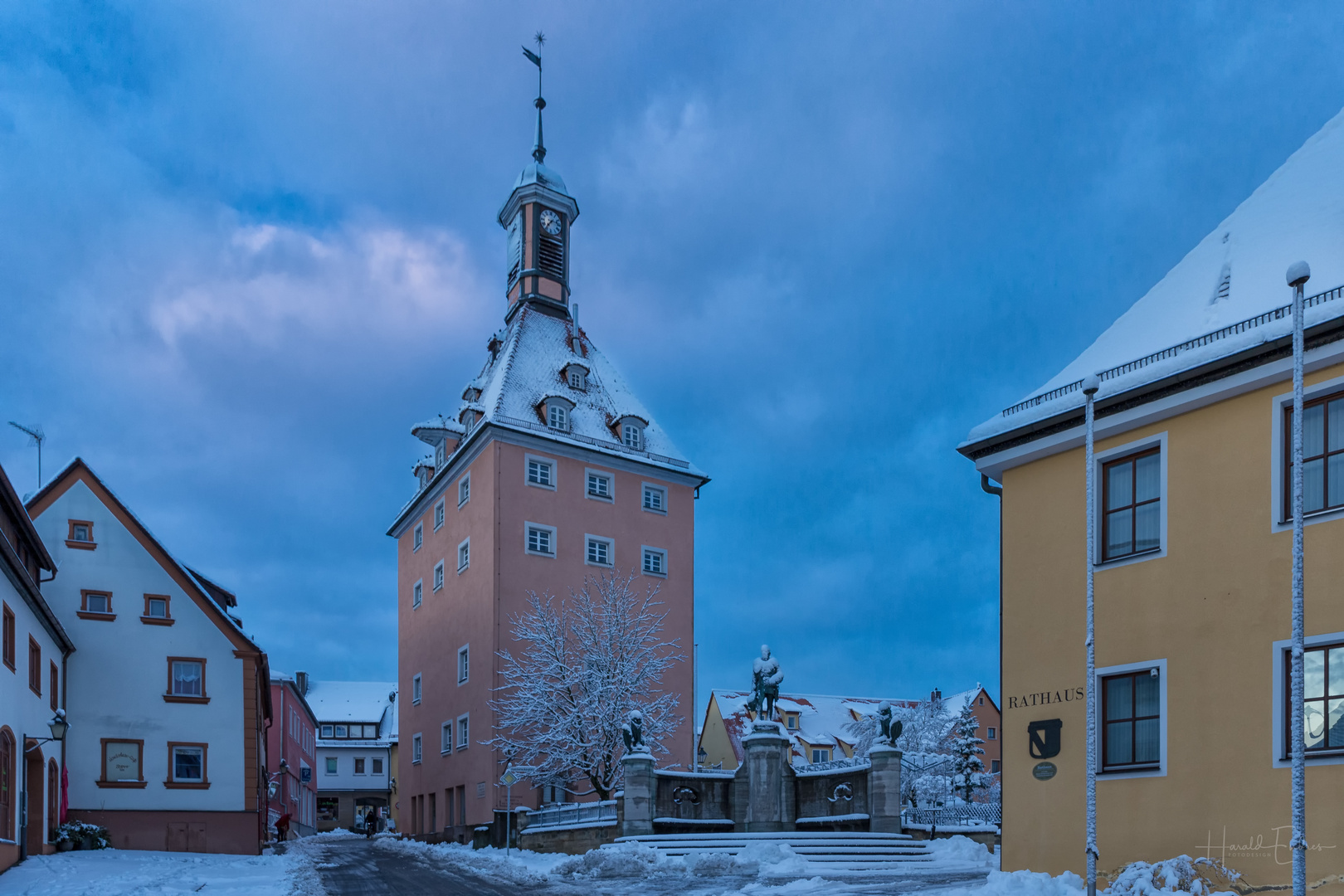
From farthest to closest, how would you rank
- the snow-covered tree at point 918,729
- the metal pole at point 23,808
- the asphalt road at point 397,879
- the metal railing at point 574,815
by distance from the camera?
the snow-covered tree at point 918,729, the metal railing at point 574,815, the metal pole at point 23,808, the asphalt road at point 397,879

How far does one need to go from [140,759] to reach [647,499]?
20.1 metres

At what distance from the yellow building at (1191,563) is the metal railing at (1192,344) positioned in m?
0.03

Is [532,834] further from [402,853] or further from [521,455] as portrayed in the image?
[521,455]

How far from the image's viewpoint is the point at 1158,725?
14.6 m

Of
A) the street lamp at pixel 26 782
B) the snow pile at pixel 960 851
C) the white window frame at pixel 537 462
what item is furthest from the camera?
the white window frame at pixel 537 462

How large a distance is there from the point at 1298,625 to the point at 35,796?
26.5 metres

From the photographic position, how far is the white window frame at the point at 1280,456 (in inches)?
522

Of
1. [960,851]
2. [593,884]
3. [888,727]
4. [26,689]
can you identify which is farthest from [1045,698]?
[26,689]

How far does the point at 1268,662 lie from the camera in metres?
13.4

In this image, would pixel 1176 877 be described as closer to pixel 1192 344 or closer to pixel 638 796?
pixel 1192 344

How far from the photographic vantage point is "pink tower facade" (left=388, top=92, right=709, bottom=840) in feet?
129

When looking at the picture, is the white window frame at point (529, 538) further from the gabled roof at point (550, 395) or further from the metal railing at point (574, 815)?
the metal railing at point (574, 815)

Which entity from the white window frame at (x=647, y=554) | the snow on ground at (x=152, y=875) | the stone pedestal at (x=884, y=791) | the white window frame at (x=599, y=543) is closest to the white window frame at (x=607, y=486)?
the white window frame at (x=599, y=543)

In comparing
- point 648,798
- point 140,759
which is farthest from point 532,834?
point 140,759
